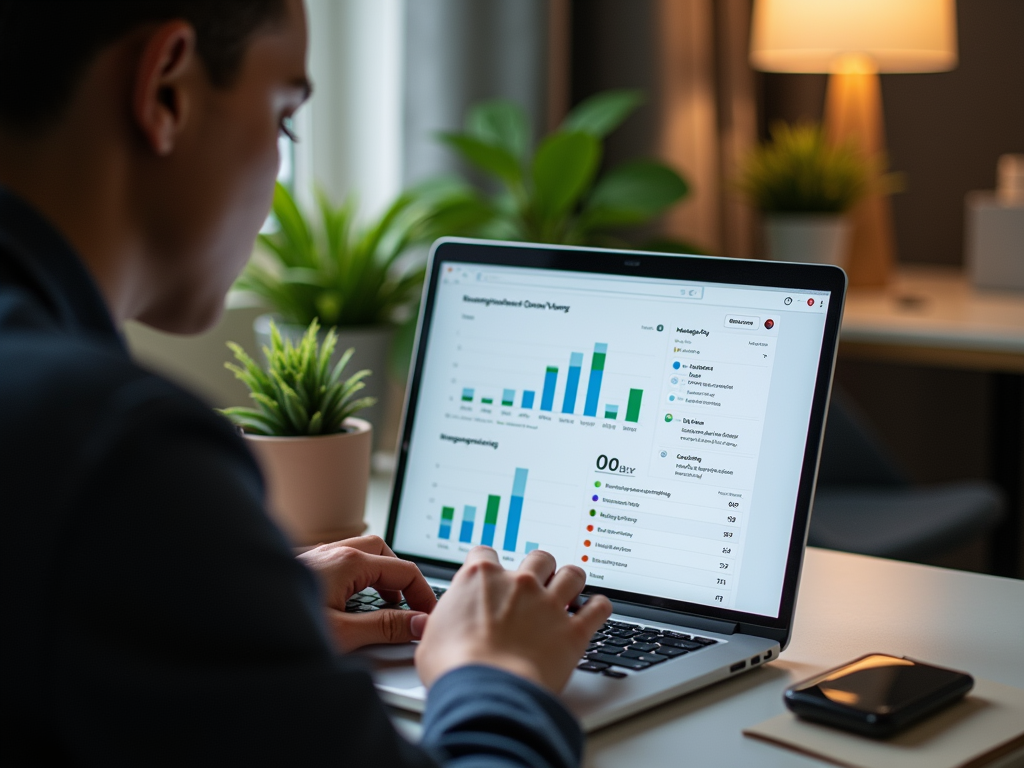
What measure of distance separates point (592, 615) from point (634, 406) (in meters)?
0.23

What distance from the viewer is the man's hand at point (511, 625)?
0.68 m

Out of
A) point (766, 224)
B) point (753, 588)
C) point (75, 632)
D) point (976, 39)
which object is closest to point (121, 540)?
point (75, 632)

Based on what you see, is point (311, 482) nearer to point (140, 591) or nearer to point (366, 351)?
point (366, 351)

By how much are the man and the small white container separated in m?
2.12

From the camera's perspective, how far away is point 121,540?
1.44 ft

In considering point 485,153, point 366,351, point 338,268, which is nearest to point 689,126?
point 485,153

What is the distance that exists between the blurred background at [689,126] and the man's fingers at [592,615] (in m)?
0.84

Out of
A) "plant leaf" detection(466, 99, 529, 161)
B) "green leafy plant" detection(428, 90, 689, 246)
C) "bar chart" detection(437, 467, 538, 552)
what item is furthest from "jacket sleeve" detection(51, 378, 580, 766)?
"plant leaf" detection(466, 99, 529, 161)

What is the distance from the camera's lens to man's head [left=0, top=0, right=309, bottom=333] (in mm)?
562

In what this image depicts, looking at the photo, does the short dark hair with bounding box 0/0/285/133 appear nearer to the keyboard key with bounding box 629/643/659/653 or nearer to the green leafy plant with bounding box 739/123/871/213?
the keyboard key with bounding box 629/643/659/653

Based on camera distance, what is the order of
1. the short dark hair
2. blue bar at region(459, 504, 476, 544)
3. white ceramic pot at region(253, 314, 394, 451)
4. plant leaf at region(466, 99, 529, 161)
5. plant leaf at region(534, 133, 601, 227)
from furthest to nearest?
plant leaf at region(466, 99, 529, 161) → plant leaf at region(534, 133, 601, 227) → white ceramic pot at region(253, 314, 394, 451) → blue bar at region(459, 504, 476, 544) → the short dark hair

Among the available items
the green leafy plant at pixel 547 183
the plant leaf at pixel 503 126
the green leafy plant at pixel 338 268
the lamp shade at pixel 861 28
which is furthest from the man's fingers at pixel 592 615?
the lamp shade at pixel 861 28

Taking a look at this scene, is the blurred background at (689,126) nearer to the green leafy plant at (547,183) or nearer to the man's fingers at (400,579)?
the green leafy plant at (547,183)

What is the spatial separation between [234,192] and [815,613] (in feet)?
1.96
